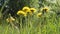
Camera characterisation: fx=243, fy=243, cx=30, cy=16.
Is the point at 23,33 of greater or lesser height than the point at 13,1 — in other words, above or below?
below

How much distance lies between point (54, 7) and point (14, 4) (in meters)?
0.95

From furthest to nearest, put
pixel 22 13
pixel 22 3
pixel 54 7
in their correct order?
pixel 22 3 → pixel 54 7 → pixel 22 13

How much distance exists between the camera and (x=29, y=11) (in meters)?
2.67

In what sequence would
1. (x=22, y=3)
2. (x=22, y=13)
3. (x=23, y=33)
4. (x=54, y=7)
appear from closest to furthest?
1. (x=23, y=33)
2. (x=22, y=13)
3. (x=54, y=7)
4. (x=22, y=3)

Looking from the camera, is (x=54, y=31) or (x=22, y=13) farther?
(x=22, y=13)

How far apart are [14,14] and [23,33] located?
2927 mm

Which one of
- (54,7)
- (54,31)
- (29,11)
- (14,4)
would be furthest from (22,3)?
(54,31)

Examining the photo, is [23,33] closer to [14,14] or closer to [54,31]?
[54,31]

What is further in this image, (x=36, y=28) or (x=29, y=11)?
(x=29, y=11)

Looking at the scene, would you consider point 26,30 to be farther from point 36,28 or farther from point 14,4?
point 14,4

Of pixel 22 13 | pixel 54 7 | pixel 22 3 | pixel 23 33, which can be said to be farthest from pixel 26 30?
pixel 22 3

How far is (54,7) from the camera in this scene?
4.79m

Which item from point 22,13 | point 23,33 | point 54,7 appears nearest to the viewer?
point 23,33

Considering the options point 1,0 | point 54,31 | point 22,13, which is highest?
point 1,0
